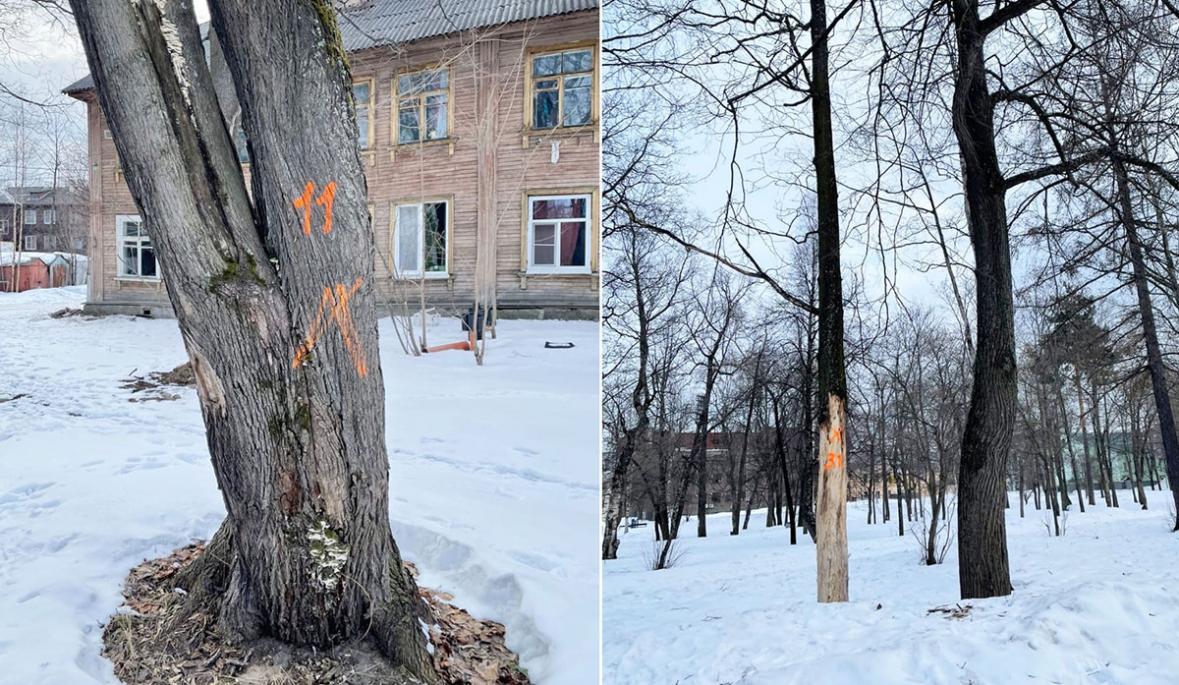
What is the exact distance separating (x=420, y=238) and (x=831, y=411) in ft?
3.24

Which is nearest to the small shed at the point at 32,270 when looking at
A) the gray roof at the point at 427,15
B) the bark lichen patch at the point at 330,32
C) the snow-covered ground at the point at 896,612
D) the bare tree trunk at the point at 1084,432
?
the bark lichen patch at the point at 330,32

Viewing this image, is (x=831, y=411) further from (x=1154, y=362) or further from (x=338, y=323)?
(x=338, y=323)

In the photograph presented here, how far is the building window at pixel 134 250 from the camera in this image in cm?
127

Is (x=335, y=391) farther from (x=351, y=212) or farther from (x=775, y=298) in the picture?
(x=775, y=298)

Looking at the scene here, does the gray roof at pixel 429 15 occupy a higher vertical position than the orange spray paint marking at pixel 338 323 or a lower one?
higher

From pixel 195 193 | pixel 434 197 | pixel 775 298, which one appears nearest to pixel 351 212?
pixel 195 193

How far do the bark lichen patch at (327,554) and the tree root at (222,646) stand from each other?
100 mm

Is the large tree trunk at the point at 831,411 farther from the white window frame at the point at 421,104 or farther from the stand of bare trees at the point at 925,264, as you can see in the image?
the white window frame at the point at 421,104

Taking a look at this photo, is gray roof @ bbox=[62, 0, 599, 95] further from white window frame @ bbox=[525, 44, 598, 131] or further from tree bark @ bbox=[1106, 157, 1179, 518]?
tree bark @ bbox=[1106, 157, 1179, 518]

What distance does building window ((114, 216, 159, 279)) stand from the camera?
4.16 ft

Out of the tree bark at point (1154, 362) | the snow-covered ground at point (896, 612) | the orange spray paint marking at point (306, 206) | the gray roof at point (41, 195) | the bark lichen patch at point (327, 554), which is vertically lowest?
the snow-covered ground at point (896, 612)

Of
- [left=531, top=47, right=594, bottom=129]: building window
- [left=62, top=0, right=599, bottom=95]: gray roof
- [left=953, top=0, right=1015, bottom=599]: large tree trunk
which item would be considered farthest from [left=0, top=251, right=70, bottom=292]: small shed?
[left=953, top=0, right=1015, bottom=599]: large tree trunk

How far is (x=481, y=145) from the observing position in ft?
6.02

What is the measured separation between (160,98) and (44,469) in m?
0.61
